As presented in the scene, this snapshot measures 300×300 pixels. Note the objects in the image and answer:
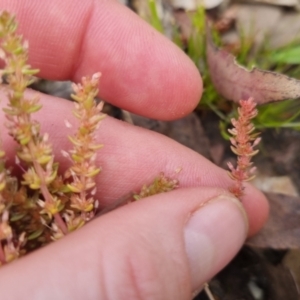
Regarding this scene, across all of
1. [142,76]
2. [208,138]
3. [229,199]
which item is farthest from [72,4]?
[229,199]

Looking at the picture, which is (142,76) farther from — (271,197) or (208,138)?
(271,197)

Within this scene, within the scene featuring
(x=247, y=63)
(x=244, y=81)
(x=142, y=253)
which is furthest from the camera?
(x=247, y=63)

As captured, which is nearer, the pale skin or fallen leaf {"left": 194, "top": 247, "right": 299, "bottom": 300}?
the pale skin

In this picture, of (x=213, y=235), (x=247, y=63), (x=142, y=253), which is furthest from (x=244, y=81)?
(x=142, y=253)

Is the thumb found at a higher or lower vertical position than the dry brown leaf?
lower

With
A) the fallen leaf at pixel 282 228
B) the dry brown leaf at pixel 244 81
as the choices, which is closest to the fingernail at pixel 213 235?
the fallen leaf at pixel 282 228

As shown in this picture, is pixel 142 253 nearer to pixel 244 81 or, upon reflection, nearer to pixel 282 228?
pixel 282 228

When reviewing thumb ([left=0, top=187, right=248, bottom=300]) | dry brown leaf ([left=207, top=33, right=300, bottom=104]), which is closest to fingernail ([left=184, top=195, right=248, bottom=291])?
thumb ([left=0, top=187, right=248, bottom=300])

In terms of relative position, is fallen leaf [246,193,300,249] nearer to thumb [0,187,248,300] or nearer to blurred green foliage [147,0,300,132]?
thumb [0,187,248,300]
